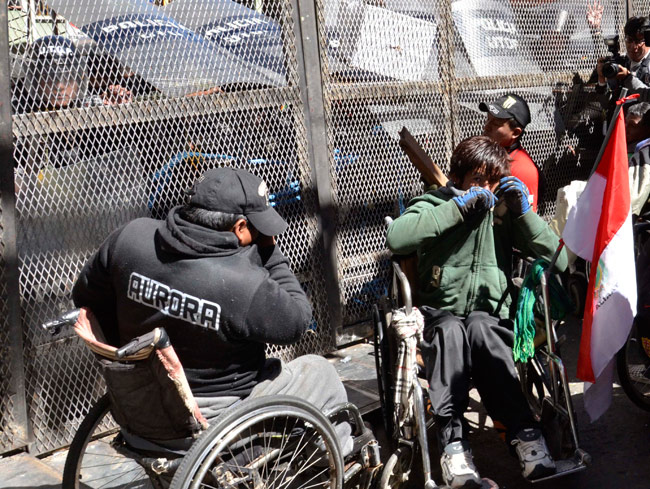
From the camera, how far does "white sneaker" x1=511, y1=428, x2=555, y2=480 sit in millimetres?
3150

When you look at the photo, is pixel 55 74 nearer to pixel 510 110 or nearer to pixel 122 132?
pixel 122 132

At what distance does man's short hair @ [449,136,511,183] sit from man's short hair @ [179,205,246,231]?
127 cm

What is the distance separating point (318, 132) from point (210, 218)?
7.08ft

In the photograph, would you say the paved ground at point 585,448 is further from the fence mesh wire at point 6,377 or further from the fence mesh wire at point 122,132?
the fence mesh wire at point 122,132

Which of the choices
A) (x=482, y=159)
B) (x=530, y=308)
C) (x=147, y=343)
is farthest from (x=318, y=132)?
(x=147, y=343)

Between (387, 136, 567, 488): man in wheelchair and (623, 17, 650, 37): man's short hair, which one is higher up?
(623, 17, 650, 37): man's short hair

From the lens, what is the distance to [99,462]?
11.8ft

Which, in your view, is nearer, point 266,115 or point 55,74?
point 55,74

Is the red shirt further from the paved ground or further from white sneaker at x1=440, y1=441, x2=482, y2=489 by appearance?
white sneaker at x1=440, y1=441, x2=482, y2=489

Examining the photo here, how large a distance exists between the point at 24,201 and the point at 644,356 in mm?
3024

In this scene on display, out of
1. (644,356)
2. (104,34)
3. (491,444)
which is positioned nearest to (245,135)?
A: (104,34)

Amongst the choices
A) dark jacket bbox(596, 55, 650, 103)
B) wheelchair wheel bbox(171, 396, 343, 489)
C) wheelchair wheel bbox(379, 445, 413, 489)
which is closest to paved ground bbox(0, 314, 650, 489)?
wheelchair wheel bbox(379, 445, 413, 489)

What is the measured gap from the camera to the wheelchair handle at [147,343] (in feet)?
7.97

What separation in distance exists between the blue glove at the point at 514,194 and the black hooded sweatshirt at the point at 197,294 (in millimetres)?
1178
